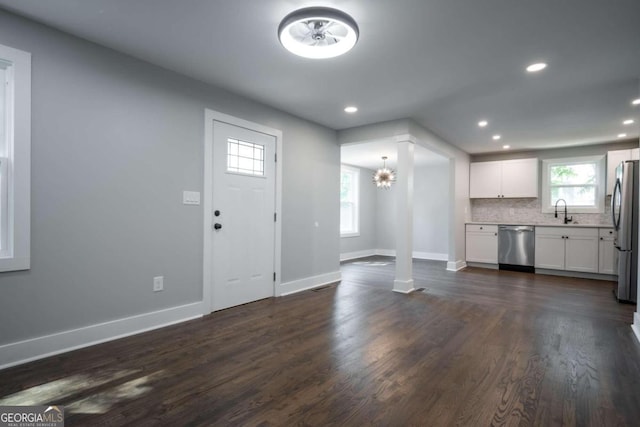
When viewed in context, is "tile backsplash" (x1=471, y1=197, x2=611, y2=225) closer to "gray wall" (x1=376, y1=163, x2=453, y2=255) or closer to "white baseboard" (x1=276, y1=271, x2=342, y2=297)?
"gray wall" (x1=376, y1=163, x2=453, y2=255)

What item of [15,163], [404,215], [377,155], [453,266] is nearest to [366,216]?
[377,155]

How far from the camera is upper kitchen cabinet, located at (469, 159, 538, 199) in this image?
6379 millimetres

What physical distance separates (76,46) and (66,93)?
0.39m

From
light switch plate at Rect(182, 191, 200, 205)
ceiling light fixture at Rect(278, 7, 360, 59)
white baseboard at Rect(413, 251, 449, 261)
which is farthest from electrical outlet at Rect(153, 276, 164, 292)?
white baseboard at Rect(413, 251, 449, 261)

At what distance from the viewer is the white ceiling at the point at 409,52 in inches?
83.0

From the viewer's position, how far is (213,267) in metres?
3.46

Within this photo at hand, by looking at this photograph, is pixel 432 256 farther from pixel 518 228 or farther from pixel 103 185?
pixel 103 185

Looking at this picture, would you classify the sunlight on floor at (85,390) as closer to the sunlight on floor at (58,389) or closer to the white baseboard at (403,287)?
the sunlight on floor at (58,389)

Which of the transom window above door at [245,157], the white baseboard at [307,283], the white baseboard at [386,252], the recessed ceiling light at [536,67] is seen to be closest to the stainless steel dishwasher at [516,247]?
the white baseboard at [386,252]

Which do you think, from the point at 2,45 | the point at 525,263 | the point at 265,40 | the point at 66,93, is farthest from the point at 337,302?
the point at 525,263

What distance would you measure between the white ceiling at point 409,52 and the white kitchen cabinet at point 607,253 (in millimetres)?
2027

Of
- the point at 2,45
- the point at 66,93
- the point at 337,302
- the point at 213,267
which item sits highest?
the point at 2,45

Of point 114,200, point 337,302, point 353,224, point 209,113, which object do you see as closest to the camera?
point 114,200

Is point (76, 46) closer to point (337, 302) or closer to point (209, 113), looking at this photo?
point (209, 113)
